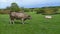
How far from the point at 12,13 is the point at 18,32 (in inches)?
149

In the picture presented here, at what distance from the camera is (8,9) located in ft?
43.9

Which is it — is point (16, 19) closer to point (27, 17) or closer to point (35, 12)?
point (27, 17)

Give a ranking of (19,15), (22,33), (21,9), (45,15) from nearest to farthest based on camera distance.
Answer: (22,33) < (19,15) < (21,9) < (45,15)

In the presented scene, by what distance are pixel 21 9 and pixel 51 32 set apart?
204 inches

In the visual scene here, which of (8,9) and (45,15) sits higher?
(8,9)

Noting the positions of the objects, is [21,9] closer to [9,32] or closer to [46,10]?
[46,10]

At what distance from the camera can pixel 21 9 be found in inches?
550

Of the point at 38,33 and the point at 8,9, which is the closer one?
the point at 38,33

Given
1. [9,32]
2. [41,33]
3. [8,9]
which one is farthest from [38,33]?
[8,9]

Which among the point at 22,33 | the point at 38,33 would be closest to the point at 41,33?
the point at 38,33

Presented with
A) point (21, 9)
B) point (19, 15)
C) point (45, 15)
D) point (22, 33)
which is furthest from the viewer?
point (45, 15)

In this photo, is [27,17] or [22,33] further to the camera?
[27,17]

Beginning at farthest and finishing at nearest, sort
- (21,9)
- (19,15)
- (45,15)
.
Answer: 1. (45,15)
2. (21,9)
3. (19,15)

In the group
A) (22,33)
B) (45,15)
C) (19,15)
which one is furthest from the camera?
(45,15)
